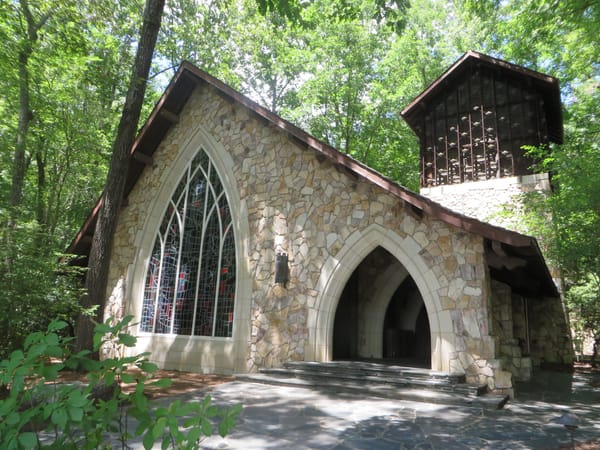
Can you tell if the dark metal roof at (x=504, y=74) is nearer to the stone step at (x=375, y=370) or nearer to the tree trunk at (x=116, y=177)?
the tree trunk at (x=116, y=177)

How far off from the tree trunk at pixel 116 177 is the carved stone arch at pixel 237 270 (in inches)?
48.7

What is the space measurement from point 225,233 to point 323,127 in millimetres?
11353

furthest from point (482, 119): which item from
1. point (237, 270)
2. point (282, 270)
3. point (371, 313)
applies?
point (237, 270)

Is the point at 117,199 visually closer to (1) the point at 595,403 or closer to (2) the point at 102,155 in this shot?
(2) the point at 102,155

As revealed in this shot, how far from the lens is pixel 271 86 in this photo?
21.4 metres

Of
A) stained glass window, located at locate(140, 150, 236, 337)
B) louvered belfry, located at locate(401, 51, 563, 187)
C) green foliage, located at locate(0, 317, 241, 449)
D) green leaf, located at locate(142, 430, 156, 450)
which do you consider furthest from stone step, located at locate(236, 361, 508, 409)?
louvered belfry, located at locate(401, 51, 563, 187)

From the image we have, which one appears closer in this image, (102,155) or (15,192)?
(15,192)

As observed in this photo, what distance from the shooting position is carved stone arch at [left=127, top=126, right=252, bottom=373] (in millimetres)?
8391

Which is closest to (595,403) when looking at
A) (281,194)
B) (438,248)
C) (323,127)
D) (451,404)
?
(451,404)

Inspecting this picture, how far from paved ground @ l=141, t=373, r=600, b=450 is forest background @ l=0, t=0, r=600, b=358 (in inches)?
141

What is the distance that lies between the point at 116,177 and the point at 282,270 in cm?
368

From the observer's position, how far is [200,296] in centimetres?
914

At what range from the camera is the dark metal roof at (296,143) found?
20.0 feet

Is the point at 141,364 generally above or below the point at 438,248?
below
